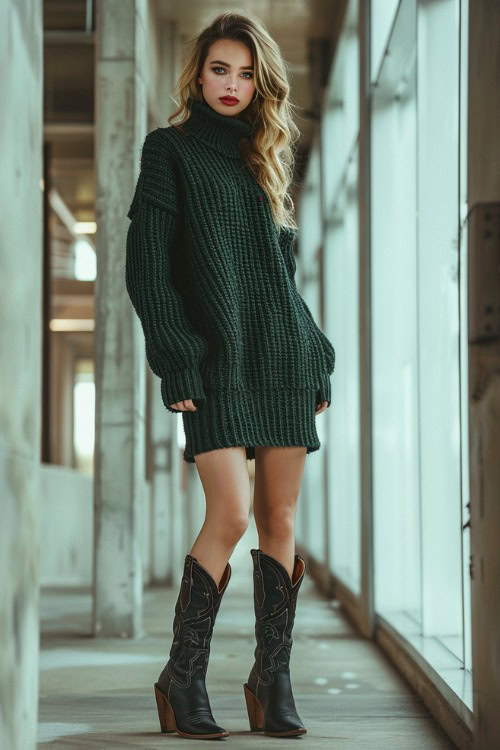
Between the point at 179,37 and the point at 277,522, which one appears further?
the point at 179,37

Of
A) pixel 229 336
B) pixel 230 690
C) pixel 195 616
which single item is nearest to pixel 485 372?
pixel 229 336

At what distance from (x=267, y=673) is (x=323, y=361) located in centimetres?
63

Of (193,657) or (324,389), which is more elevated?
(324,389)

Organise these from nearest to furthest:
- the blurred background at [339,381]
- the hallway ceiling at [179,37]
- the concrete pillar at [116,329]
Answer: the blurred background at [339,381] → the concrete pillar at [116,329] → the hallway ceiling at [179,37]

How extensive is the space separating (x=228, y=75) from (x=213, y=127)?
111 millimetres

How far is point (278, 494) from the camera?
7.64 feet

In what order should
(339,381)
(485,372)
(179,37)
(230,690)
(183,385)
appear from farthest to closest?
1. (179,37)
2. (339,381)
3. (230,690)
4. (183,385)
5. (485,372)

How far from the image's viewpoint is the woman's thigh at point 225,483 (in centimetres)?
226

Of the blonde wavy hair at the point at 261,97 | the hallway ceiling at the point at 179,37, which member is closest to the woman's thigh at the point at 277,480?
the blonde wavy hair at the point at 261,97

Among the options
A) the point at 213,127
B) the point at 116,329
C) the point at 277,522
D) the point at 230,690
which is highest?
the point at 213,127

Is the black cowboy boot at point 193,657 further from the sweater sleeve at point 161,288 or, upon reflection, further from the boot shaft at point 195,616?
the sweater sleeve at point 161,288

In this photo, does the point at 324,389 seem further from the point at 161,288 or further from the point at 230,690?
the point at 230,690

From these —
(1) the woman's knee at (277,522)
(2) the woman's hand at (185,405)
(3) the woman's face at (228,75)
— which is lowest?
(1) the woman's knee at (277,522)

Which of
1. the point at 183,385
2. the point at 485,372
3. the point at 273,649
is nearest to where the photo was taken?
the point at 485,372
